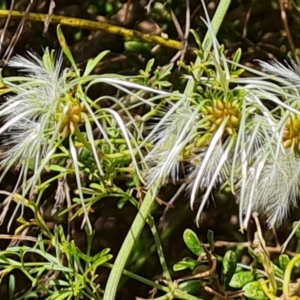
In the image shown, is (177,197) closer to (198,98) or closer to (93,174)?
(93,174)

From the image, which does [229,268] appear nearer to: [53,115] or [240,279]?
[240,279]

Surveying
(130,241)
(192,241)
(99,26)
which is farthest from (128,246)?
(99,26)

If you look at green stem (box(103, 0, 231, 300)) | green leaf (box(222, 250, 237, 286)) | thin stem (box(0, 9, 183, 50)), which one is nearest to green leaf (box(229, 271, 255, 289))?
green leaf (box(222, 250, 237, 286))

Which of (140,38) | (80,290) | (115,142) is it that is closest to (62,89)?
(115,142)

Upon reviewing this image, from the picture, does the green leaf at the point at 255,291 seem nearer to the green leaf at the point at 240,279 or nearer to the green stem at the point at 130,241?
the green leaf at the point at 240,279

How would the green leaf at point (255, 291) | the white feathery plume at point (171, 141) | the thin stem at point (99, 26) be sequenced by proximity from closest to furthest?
the white feathery plume at point (171, 141), the green leaf at point (255, 291), the thin stem at point (99, 26)

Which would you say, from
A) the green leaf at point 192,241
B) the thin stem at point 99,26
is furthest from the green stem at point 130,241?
the thin stem at point 99,26

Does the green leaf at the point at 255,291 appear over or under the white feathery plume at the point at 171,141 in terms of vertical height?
under

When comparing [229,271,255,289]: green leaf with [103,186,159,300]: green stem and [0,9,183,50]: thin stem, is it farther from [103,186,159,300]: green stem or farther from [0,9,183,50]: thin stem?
[0,9,183,50]: thin stem
